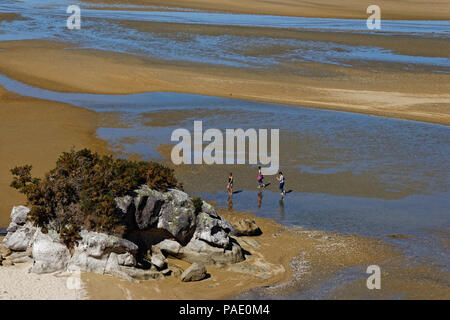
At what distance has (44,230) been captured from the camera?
758 inches

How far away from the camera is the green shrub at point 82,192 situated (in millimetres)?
18984

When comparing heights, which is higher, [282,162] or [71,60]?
[71,60]

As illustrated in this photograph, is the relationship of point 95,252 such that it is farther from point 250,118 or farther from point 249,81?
point 249,81

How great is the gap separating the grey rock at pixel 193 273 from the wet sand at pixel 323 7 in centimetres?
6783

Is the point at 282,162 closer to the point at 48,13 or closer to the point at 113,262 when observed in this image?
the point at 113,262

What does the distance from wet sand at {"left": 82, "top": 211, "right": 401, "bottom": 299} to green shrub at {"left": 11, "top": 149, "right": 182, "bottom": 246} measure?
1601 millimetres

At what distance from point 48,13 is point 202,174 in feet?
188

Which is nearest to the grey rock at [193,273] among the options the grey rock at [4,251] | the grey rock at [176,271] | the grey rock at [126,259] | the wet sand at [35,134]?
the grey rock at [176,271]

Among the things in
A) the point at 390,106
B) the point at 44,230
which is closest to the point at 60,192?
the point at 44,230

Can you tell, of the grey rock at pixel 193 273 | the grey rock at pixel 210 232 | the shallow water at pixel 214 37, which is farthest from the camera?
the shallow water at pixel 214 37

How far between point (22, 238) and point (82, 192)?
93.8 inches

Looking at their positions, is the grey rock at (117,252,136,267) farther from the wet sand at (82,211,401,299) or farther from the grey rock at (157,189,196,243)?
the grey rock at (157,189,196,243)

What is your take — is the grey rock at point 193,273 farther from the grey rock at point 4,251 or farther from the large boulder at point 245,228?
the grey rock at point 4,251

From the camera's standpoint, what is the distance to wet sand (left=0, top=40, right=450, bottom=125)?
4309cm
